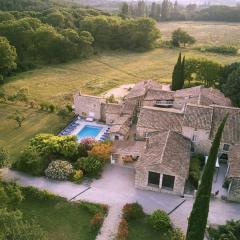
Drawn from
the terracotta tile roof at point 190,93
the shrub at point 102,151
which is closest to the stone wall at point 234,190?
the shrub at point 102,151

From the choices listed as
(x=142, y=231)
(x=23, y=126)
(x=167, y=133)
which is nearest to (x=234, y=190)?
(x=167, y=133)

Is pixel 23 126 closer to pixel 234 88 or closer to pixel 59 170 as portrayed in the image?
pixel 59 170

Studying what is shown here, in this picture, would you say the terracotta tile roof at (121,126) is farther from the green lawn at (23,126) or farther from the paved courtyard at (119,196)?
the green lawn at (23,126)

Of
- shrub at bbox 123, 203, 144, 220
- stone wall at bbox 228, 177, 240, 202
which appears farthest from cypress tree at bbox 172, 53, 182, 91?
shrub at bbox 123, 203, 144, 220

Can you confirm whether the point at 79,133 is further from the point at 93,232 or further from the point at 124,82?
the point at 124,82

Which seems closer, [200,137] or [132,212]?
[132,212]

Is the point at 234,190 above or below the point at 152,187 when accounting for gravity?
above

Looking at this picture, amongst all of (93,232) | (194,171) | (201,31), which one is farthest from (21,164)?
(201,31)
